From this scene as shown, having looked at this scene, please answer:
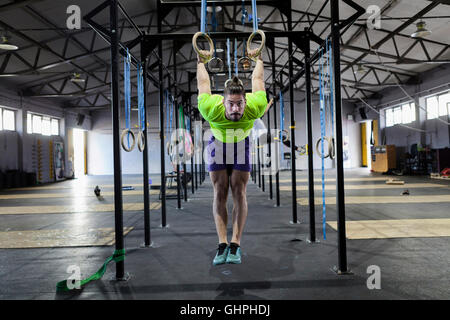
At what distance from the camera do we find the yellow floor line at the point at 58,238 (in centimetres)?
308

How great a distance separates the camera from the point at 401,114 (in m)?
12.9

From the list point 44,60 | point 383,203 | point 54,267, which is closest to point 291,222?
point 383,203

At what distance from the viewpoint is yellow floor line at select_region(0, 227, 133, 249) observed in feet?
10.1

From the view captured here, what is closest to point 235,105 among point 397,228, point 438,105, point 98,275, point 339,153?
point 339,153

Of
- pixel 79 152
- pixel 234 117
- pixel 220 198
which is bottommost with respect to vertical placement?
pixel 220 198

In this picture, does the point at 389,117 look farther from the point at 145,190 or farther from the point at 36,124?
the point at 36,124

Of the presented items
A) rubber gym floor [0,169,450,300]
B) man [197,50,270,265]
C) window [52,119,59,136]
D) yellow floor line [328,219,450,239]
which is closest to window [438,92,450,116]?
rubber gym floor [0,169,450,300]

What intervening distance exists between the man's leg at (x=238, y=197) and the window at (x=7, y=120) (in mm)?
10742

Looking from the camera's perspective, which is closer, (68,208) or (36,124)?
(68,208)

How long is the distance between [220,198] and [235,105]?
2.27 ft

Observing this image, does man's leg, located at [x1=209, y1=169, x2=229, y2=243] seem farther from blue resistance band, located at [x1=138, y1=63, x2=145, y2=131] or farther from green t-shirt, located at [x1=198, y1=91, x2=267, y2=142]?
blue resistance band, located at [x1=138, y1=63, x2=145, y2=131]

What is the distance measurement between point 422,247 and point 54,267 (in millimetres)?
3070

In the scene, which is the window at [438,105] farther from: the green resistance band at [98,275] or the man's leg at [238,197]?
the green resistance band at [98,275]

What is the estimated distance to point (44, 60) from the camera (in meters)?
8.80
